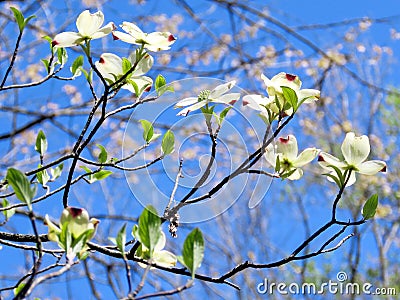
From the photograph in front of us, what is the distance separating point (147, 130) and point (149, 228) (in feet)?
0.69

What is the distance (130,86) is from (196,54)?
2454 millimetres

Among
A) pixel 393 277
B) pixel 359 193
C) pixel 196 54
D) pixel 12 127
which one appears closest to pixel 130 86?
pixel 12 127

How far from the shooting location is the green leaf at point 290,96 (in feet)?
1.66

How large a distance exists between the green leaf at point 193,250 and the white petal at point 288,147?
0.60 ft

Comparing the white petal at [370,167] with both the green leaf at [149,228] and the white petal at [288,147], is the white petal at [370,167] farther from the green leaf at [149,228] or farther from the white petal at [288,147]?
the green leaf at [149,228]

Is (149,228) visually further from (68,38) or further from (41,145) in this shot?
(41,145)

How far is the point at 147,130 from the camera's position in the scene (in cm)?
58

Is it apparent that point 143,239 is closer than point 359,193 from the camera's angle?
Yes

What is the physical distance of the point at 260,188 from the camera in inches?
22.2

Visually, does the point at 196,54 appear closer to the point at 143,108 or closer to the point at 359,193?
the point at 359,193

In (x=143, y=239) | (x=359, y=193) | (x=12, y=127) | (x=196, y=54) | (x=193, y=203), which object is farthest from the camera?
(x=359, y=193)

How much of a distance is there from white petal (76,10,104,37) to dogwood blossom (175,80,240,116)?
98 millimetres

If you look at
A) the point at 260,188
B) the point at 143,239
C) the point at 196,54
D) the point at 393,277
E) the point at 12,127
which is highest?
the point at 196,54
